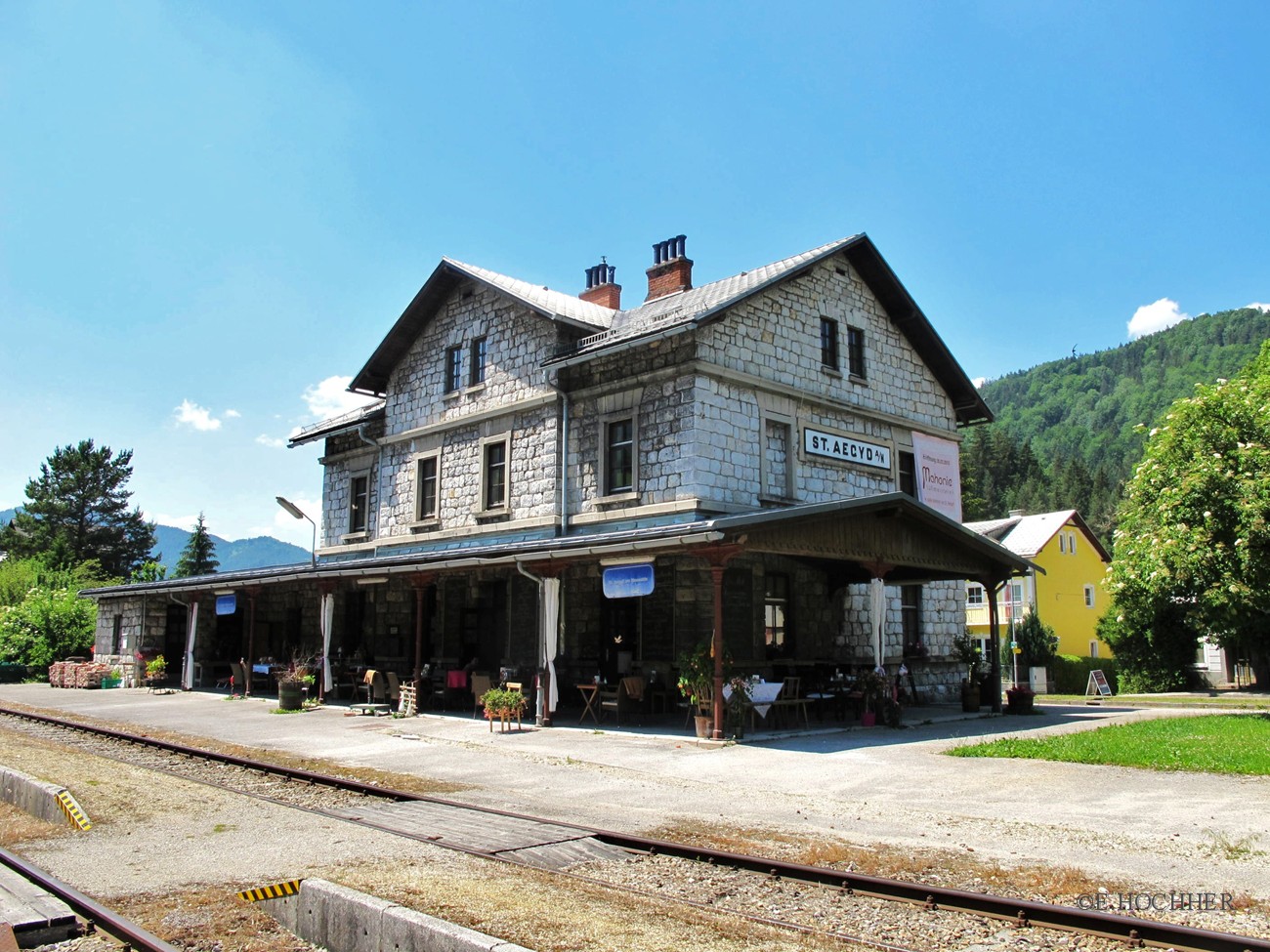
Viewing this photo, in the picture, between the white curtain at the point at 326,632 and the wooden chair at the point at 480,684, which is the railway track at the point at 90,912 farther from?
the white curtain at the point at 326,632

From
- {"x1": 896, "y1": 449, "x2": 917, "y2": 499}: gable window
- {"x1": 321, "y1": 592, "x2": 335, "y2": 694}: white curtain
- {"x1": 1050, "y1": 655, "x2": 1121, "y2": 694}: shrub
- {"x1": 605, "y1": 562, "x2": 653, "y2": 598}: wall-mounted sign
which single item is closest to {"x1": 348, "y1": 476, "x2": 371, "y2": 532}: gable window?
{"x1": 321, "y1": 592, "x2": 335, "y2": 694}: white curtain

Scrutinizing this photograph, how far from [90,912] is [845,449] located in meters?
16.2

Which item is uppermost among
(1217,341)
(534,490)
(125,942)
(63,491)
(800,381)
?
(1217,341)

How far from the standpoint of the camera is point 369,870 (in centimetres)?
627

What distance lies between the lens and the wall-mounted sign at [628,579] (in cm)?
1398

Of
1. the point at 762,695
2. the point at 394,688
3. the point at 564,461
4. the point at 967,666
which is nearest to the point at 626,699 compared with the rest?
the point at 762,695

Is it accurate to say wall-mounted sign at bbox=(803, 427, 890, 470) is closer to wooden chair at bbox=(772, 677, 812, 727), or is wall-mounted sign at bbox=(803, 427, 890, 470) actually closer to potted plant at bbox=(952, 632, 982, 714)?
potted plant at bbox=(952, 632, 982, 714)

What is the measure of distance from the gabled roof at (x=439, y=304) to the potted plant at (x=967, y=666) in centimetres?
982

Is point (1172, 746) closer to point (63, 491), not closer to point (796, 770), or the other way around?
point (796, 770)

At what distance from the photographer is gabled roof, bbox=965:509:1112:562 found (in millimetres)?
40278

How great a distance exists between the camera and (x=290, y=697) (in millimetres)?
19047

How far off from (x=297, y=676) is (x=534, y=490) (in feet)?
19.9

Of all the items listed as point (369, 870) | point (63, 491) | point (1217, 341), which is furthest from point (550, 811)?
point (1217, 341)

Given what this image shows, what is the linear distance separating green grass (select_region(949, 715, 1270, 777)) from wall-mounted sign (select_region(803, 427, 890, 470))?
687 centimetres
